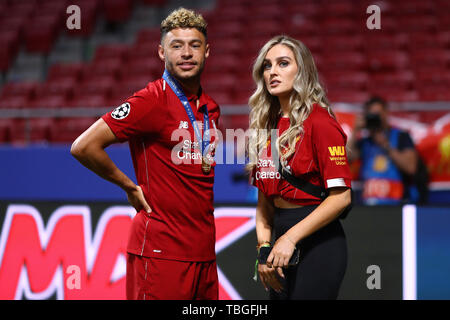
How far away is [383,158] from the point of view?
→ 17.1ft

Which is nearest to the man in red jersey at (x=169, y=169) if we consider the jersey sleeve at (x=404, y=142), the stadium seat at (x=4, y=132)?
the jersey sleeve at (x=404, y=142)

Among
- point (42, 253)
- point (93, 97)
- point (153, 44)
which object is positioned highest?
point (153, 44)

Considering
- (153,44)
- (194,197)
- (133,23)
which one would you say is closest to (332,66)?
(153,44)

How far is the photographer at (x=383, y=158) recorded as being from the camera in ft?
16.8

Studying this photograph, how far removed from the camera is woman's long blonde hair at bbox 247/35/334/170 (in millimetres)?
2568

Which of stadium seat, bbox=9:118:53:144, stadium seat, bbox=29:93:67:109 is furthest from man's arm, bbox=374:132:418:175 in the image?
stadium seat, bbox=29:93:67:109

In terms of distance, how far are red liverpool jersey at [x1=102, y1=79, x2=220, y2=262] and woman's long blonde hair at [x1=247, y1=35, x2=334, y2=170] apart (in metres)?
0.34

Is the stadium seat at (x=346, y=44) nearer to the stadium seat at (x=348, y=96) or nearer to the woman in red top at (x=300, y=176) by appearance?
the stadium seat at (x=348, y=96)

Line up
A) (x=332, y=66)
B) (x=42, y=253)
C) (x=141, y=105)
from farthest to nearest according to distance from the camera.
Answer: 1. (x=332, y=66)
2. (x=42, y=253)
3. (x=141, y=105)

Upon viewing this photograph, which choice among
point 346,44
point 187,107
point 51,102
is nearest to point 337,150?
point 187,107

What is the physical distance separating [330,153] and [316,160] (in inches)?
3.8

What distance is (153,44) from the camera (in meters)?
9.98
